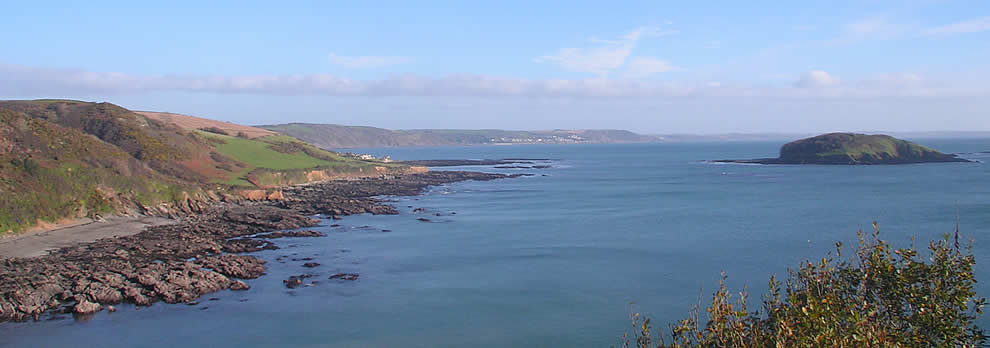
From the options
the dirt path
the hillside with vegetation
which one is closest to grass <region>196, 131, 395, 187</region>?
the hillside with vegetation

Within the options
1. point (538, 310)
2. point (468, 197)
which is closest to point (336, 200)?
point (468, 197)

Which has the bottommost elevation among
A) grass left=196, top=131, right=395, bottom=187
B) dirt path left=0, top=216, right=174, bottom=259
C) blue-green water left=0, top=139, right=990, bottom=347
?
blue-green water left=0, top=139, right=990, bottom=347

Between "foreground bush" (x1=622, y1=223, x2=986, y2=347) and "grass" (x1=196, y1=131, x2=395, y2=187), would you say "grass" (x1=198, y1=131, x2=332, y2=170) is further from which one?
"foreground bush" (x1=622, y1=223, x2=986, y2=347)

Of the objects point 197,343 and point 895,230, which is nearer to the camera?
point 197,343

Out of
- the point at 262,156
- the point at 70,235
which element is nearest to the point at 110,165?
the point at 70,235

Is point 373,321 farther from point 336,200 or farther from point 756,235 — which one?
point 336,200

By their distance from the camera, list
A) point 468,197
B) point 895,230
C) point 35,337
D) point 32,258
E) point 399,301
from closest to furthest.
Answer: point 35,337 → point 399,301 → point 32,258 → point 895,230 → point 468,197

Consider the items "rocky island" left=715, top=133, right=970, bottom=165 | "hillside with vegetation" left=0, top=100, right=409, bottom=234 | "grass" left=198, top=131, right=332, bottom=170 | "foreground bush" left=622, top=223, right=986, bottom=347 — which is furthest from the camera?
"rocky island" left=715, top=133, right=970, bottom=165
